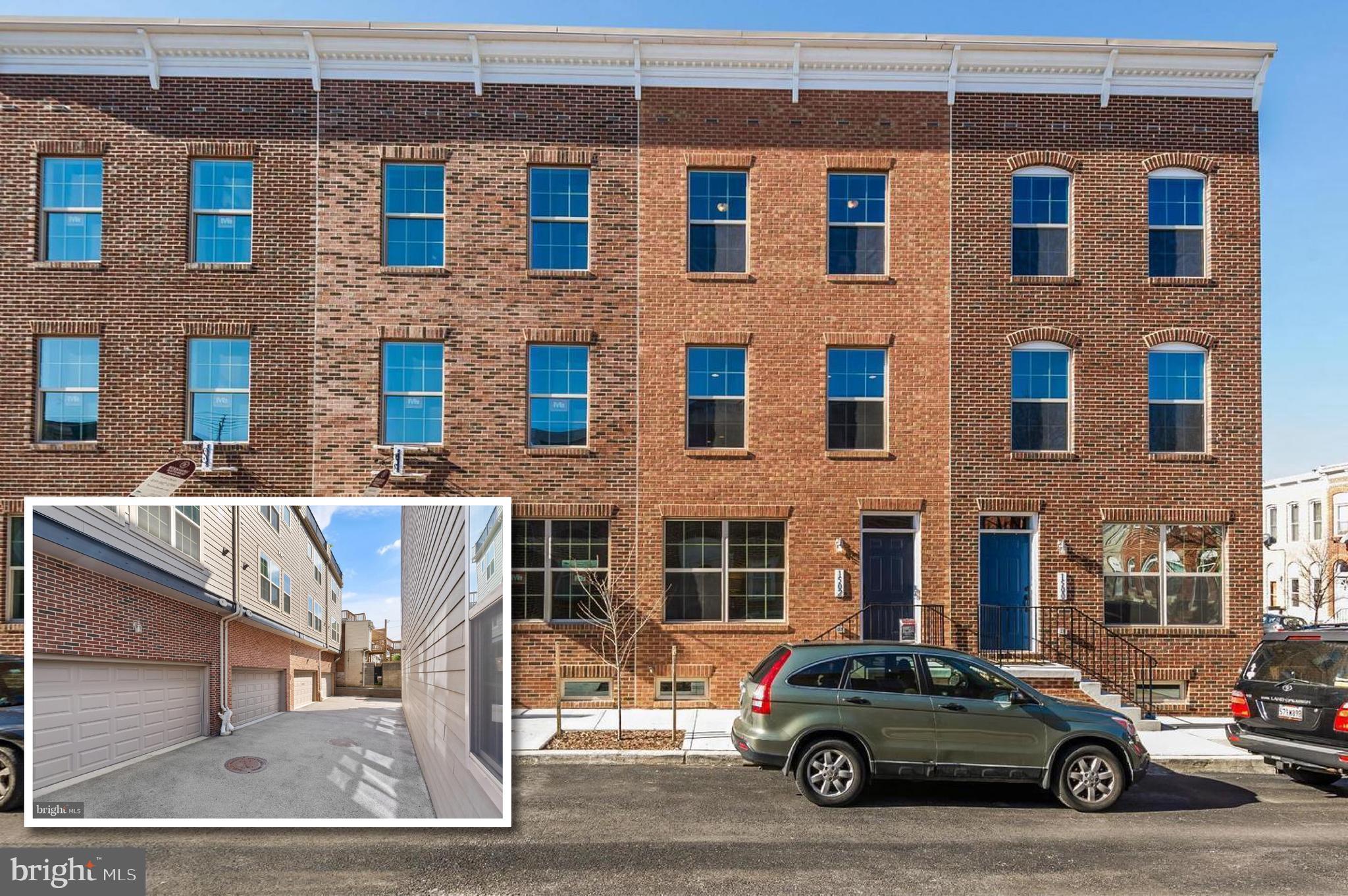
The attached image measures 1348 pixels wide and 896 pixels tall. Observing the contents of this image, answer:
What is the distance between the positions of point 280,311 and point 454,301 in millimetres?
3069

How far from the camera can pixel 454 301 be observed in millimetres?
16875

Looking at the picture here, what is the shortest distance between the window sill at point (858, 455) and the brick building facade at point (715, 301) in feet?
0.16

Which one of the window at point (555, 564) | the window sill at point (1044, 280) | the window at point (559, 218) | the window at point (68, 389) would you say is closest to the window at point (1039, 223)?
the window sill at point (1044, 280)

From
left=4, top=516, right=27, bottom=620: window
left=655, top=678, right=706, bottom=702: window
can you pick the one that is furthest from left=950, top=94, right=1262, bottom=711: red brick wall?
left=4, top=516, right=27, bottom=620: window

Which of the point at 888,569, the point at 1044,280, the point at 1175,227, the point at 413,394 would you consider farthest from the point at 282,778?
the point at 1175,227

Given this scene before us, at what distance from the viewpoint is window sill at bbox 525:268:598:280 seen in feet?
55.5

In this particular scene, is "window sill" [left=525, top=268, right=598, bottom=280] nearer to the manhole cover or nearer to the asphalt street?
the asphalt street

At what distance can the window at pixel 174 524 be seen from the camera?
12.9 feet

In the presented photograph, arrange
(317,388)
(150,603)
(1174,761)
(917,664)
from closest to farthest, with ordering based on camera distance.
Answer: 1. (150,603)
2. (917,664)
3. (1174,761)
4. (317,388)

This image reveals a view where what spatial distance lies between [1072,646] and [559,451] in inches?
383

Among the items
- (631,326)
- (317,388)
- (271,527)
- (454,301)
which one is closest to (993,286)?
(631,326)

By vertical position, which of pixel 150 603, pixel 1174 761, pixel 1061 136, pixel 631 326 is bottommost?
pixel 1174 761

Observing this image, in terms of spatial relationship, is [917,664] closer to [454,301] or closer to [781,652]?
[781,652]

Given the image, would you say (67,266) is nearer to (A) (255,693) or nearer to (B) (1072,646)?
(A) (255,693)
